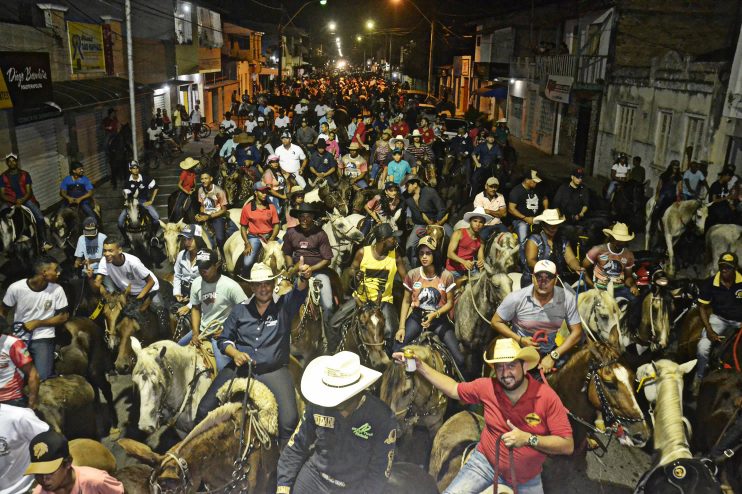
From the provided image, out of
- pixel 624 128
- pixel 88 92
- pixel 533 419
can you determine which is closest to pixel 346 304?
pixel 533 419

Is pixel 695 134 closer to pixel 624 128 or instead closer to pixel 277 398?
pixel 624 128

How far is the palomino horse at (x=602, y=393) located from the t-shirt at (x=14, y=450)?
447cm

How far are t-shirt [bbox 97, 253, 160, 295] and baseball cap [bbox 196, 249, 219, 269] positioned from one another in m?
0.71

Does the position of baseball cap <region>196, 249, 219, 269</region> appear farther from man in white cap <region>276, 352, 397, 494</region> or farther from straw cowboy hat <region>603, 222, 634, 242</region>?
straw cowboy hat <region>603, 222, 634, 242</region>

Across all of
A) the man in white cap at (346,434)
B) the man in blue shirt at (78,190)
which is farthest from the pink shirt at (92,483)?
the man in blue shirt at (78,190)

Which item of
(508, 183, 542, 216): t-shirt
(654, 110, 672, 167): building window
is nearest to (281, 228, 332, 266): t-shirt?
(508, 183, 542, 216): t-shirt

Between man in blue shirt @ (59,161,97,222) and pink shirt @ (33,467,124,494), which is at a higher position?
man in blue shirt @ (59,161,97,222)

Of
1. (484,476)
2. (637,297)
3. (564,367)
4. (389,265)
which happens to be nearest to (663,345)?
(637,297)

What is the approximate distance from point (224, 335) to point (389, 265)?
8.85 feet

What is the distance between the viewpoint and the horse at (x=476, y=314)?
788 centimetres

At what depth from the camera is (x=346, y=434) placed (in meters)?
4.49

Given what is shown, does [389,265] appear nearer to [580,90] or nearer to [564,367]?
[564,367]

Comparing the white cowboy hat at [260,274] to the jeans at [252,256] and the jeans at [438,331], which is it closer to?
the jeans at [438,331]

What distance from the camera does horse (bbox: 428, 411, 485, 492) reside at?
5.69 m
